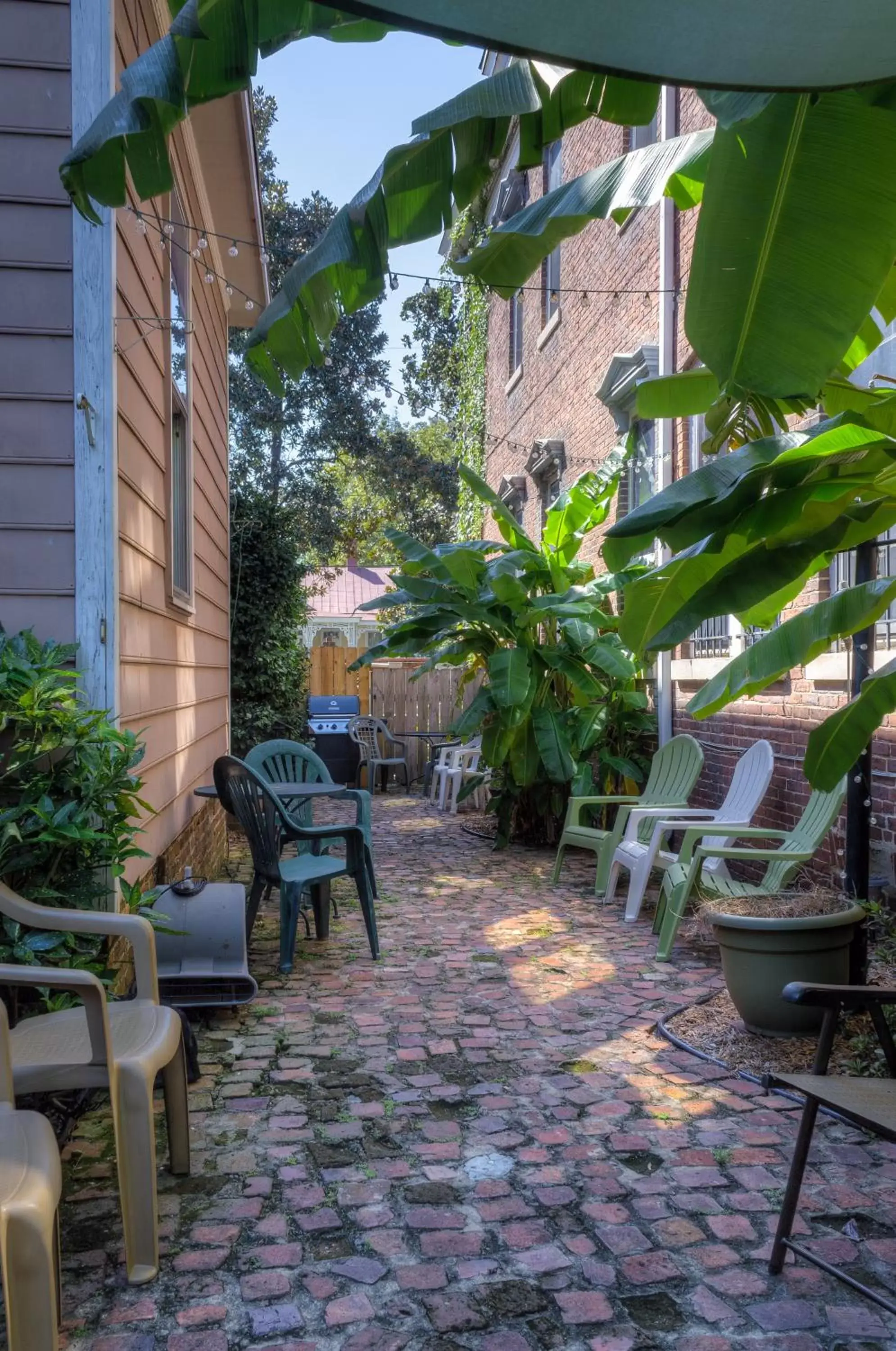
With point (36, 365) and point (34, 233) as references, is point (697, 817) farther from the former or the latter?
point (34, 233)

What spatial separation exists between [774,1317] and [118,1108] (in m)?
1.64

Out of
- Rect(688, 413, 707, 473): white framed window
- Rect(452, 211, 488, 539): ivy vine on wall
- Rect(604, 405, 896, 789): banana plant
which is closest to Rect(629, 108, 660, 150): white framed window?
Rect(688, 413, 707, 473): white framed window

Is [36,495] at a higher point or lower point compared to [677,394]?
lower

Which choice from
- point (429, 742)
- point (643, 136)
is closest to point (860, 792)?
point (643, 136)

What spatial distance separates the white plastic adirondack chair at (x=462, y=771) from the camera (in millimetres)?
12805

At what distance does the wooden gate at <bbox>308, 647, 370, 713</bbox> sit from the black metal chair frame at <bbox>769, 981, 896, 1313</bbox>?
14.4m

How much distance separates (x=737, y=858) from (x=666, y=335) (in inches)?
197

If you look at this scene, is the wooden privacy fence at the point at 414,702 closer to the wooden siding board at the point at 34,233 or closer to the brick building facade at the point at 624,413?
the brick building facade at the point at 624,413

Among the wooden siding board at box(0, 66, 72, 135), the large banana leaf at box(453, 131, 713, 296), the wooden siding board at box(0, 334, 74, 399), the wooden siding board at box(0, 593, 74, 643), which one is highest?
the wooden siding board at box(0, 66, 72, 135)

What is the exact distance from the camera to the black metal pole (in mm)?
4352

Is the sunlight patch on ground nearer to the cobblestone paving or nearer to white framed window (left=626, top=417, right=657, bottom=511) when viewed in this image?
the cobblestone paving

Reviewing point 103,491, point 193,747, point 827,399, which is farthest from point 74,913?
point 193,747

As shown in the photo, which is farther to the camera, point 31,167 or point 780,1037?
point 780,1037

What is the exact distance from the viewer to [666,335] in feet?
28.6
